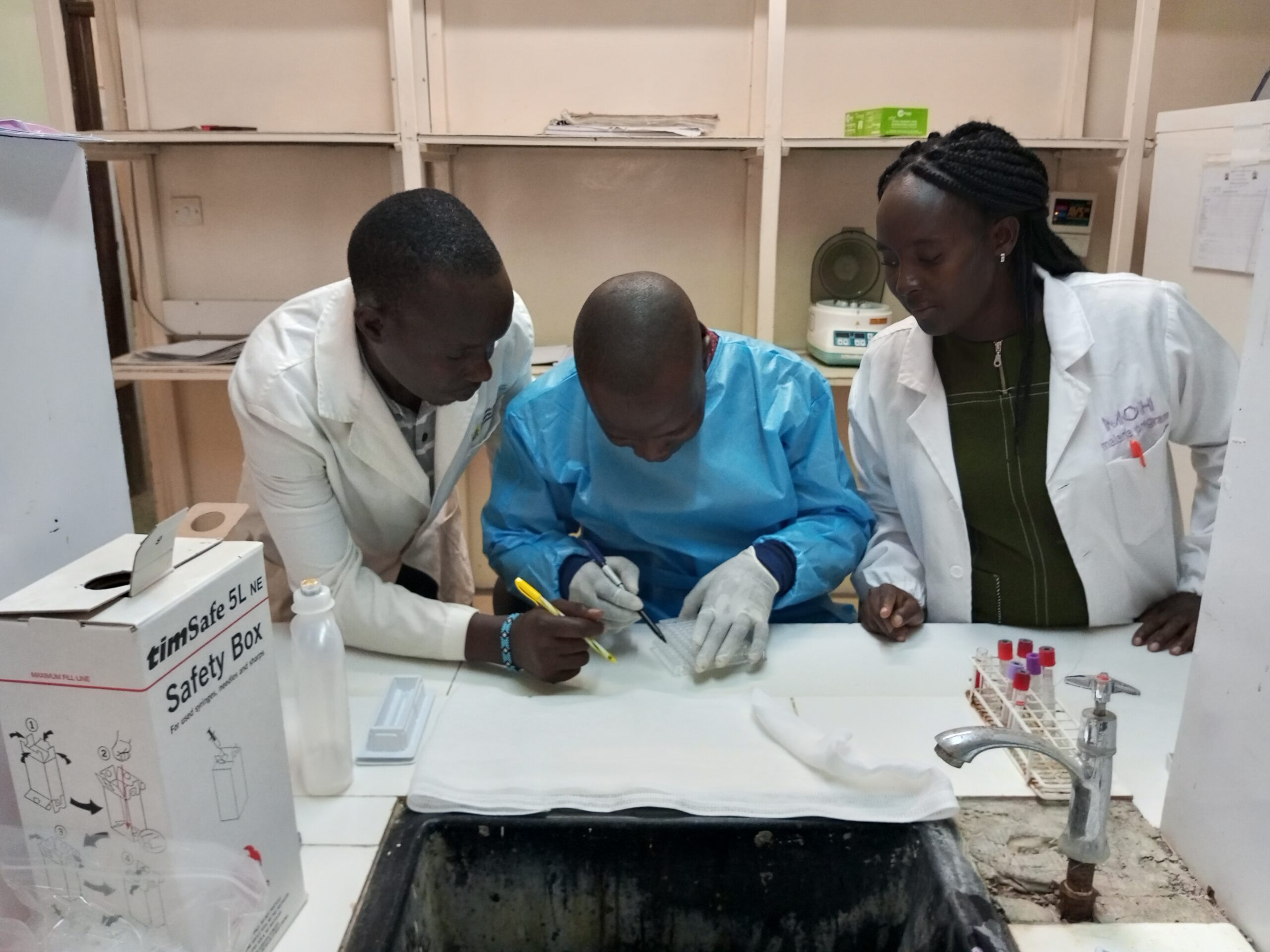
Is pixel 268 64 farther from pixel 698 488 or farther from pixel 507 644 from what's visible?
pixel 507 644

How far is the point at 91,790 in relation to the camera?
2.04 ft

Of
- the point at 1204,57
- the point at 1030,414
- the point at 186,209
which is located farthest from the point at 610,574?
the point at 1204,57

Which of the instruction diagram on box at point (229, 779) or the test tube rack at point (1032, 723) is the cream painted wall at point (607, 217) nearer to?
the test tube rack at point (1032, 723)

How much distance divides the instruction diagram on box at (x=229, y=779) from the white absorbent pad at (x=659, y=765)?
0.23m

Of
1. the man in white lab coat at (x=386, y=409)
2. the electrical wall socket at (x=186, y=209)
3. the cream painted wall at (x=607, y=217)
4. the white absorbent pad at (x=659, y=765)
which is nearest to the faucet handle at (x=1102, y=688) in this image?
the white absorbent pad at (x=659, y=765)

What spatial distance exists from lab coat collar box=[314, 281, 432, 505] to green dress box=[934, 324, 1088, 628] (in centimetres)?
81

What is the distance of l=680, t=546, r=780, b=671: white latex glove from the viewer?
45.5 inches

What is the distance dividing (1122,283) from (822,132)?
1.36 m

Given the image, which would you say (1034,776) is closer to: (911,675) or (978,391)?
(911,675)

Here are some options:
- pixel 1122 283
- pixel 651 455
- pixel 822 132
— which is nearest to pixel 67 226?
pixel 651 455

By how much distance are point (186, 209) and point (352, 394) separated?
5.63 ft

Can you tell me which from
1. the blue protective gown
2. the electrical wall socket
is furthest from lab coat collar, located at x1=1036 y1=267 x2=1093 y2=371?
the electrical wall socket

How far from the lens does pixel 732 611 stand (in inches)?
46.6

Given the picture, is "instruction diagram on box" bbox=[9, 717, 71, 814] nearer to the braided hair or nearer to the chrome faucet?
the chrome faucet
